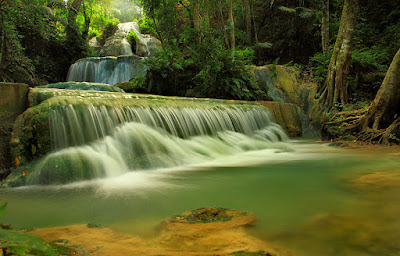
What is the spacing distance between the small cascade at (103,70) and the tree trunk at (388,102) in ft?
36.5

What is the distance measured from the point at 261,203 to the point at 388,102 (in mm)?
5699

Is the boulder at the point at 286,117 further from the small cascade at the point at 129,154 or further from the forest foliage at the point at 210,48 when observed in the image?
the small cascade at the point at 129,154

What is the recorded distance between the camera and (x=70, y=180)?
3.68m

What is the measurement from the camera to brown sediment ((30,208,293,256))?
4.99 feet

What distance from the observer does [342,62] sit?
30.4 feet

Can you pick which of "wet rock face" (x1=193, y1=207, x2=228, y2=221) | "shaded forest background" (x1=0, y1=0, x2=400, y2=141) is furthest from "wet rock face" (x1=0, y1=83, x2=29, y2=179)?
"shaded forest background" (x1=0, y1=0, x2=400, y2=141)

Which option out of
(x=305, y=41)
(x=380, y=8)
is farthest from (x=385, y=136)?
(x=305, y=41)

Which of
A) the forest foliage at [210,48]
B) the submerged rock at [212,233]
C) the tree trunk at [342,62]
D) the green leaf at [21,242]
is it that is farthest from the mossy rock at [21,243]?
the tree trunk at [342,62]

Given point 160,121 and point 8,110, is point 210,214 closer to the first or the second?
point 8,110

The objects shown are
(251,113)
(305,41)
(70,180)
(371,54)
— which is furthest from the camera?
(305,41)

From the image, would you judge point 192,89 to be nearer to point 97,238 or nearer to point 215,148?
point 215,148

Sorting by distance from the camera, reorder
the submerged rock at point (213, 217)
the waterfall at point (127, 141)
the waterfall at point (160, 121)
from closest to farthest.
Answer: the submerged rock at point (213, 217)
the waterfall at point (127, 141)
the waterfall at point (160, 121)

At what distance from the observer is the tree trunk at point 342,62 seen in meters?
9.16

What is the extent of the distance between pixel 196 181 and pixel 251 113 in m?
6.08
